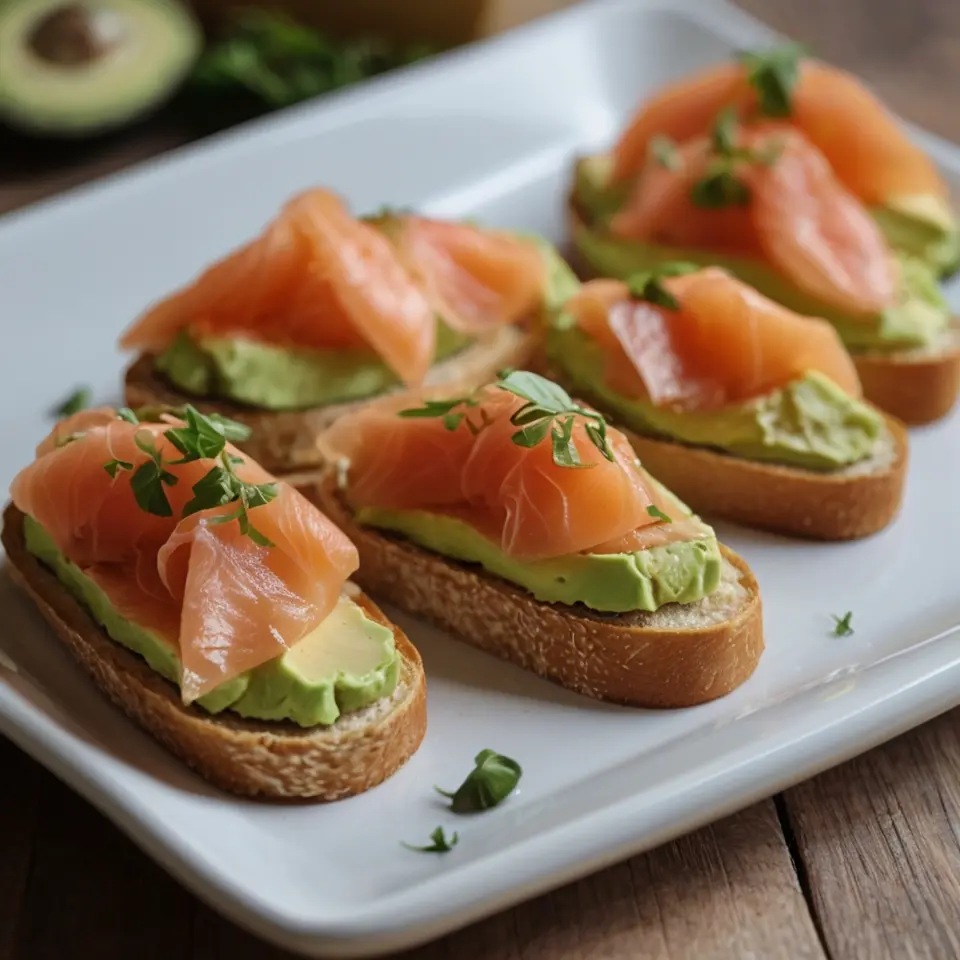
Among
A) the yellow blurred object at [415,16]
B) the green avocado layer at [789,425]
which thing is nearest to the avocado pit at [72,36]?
the yellow blurred object at [415,16]

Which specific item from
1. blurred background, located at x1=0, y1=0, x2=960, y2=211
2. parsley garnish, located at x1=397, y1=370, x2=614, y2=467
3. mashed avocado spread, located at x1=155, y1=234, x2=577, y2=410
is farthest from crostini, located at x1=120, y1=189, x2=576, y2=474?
blurred background, located at x1=0, y1=0, x2=960, y2=211

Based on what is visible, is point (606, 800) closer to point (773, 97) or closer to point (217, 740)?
point (217, 740)

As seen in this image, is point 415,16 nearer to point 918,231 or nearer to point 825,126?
point 825,126

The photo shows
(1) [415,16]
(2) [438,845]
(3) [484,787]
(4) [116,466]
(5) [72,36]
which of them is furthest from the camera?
(1) [415,16]

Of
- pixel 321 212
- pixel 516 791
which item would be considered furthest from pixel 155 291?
pixel 516 791

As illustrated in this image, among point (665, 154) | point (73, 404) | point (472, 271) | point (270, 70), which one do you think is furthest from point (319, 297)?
point (270, 70)
